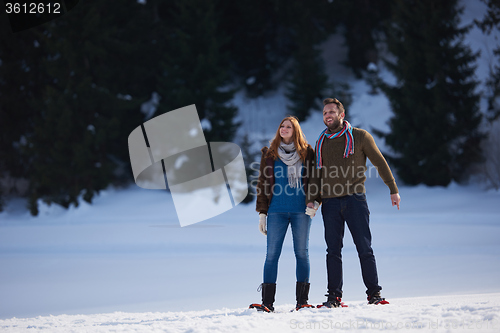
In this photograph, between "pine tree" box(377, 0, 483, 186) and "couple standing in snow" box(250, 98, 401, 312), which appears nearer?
"couple standing in snow" box(250, 98, 401, 312)

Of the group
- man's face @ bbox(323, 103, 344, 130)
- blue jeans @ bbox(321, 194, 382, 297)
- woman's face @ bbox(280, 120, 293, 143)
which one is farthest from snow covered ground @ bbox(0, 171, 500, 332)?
man's face @ bbox(323, 103, 344, 130)

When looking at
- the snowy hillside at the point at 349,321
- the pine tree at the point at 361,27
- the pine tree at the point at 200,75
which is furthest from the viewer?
the pine tree at the point at 361,27

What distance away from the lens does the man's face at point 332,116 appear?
4.06 m

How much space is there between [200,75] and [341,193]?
17255 mm

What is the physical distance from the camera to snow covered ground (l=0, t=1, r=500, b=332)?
3488 mm

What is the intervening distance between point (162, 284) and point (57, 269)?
2681mm

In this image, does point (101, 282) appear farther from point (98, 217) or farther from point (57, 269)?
point (98, 217)

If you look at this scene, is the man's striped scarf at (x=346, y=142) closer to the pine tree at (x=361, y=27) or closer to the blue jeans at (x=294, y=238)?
the blue jeans at (x=294, y=238)

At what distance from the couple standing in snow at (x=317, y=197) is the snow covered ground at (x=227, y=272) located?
35cm

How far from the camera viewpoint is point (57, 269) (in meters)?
8.45

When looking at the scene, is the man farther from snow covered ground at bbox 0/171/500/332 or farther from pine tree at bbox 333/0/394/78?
pine tree at bbox 333/0/394/78

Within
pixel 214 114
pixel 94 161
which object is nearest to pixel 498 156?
pixel 214 114

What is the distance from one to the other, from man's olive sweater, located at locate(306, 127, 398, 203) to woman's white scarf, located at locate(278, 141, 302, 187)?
0.41 feet

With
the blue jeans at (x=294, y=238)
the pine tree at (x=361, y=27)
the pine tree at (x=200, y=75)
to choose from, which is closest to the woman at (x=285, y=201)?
the blue jeans at (x=294, y=238)
